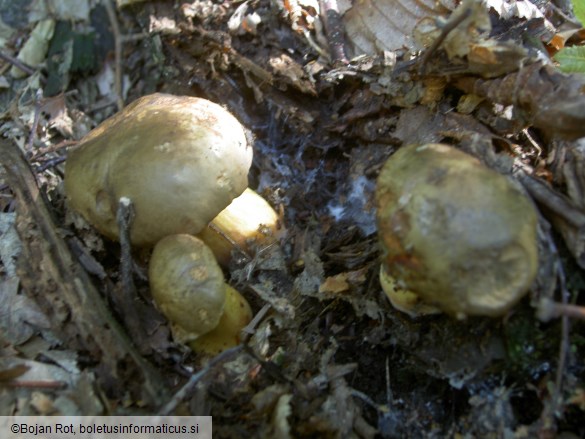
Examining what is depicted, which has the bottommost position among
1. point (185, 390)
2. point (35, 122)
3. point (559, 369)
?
point (185, 390)

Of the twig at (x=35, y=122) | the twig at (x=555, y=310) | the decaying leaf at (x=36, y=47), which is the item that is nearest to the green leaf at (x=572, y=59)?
the twig at (x=555, y=310)

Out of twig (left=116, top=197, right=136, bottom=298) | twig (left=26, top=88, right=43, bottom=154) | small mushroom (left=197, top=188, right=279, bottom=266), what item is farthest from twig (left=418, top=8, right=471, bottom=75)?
twig (left=26, top=88, right=43, bottom=154)

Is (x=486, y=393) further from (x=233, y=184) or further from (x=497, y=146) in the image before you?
(x=233, y=184)

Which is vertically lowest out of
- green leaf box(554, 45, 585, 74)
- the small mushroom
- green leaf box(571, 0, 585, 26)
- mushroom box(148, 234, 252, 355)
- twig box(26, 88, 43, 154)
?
the small mushroom

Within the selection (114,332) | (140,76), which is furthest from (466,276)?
(140,76)

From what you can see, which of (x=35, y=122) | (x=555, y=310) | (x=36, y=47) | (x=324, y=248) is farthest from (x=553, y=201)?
(x=36, y=47)

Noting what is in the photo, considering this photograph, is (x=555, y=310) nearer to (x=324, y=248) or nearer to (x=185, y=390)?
(x=324, y=248)

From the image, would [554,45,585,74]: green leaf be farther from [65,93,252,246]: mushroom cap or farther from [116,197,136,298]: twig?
[116,197,136,298]: twig
